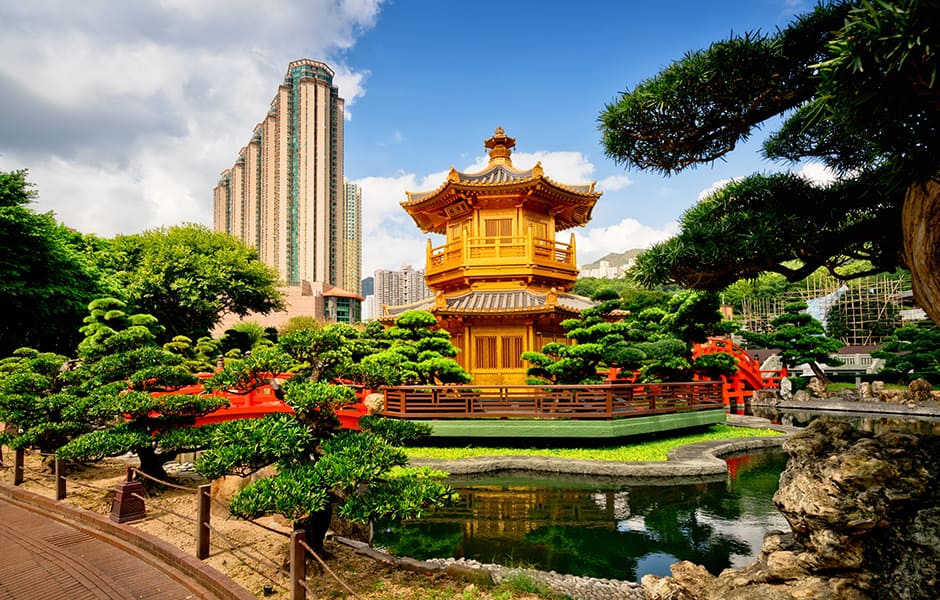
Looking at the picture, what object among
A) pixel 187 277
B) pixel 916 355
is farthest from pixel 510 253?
pixel 916 355

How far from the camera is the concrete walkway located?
186 inches

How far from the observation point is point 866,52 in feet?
7.33

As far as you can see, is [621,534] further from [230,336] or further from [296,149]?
[296,149]

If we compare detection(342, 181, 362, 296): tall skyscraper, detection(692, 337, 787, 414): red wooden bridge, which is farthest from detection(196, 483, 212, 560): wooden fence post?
detection(342, 181, 362, 296): tall skyscraper

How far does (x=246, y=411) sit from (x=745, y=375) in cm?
2431

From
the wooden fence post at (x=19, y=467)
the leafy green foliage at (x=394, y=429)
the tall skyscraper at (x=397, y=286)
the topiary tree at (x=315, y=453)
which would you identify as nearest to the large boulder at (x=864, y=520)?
the topiary tree at (x=315, y=453)

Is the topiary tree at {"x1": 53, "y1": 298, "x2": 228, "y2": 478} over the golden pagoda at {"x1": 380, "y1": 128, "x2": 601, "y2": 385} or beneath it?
beneath

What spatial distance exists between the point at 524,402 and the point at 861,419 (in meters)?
16.4

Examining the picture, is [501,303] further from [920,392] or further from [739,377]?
[920,392]

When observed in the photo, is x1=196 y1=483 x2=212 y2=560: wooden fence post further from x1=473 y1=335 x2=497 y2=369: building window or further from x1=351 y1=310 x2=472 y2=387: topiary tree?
x1=473 y1=335 x2=497 y2=369: building window

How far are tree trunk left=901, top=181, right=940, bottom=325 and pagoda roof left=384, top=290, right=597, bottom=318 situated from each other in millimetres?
11543

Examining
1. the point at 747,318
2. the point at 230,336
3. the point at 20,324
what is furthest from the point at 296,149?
the point at 747,318

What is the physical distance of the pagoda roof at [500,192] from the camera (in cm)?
1639

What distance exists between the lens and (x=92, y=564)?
539 cm
